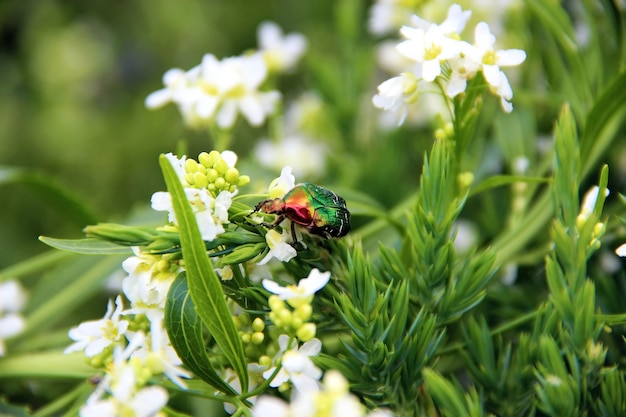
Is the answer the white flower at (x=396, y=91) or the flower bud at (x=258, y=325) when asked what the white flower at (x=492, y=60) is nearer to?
the white flower at (x=396, y=91)

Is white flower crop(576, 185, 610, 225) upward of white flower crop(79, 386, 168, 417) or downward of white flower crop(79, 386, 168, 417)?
downward

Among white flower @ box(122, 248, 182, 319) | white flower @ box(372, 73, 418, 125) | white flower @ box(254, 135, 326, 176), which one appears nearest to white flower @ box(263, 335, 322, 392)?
white flower @ box(122, 248, 182, 319)

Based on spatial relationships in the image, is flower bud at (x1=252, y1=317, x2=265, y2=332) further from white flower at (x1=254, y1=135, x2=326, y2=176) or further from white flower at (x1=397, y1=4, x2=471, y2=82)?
white flower at (x1=254, y1=135, x2=326, y2=176)

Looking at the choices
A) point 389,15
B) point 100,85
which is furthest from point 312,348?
point 100,85

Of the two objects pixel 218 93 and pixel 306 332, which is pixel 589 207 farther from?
pixel 218 93

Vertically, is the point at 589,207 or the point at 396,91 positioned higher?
the point at 396,91

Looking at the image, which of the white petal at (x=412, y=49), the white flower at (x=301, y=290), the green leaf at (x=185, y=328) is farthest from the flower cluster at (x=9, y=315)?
the white petal at (x=412, y=49)
